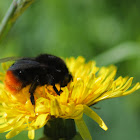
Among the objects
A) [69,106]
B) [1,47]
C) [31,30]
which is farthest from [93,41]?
[69,106]

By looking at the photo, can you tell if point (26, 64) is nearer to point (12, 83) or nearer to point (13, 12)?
point (12, 83)

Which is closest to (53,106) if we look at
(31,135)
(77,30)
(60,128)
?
(31,135)

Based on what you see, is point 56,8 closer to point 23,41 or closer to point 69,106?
point 23,41

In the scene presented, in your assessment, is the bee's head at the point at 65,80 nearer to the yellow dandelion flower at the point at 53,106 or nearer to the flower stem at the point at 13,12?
the yellow dandelion flower at the point at 53,106

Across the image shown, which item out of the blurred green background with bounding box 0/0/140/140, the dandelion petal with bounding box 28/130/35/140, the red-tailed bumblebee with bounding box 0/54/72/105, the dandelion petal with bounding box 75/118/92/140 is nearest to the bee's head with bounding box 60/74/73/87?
the red-tailed bumblebee with bounding box 0/54/72/105

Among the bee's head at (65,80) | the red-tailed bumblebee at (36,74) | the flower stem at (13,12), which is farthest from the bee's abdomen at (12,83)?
the flower stem at (13,12)

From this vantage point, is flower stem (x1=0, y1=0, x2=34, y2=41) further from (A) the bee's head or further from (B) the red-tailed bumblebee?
(A) the bee's head
